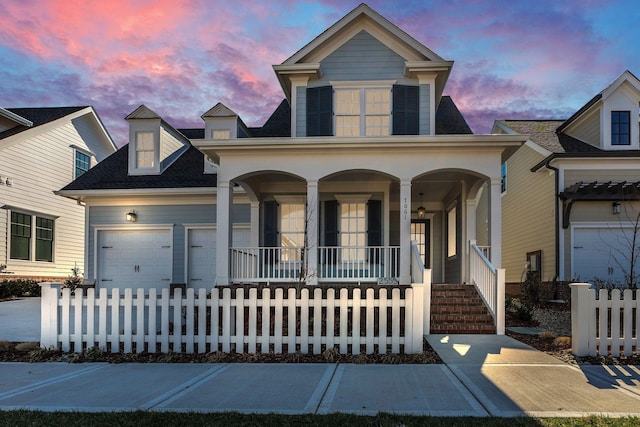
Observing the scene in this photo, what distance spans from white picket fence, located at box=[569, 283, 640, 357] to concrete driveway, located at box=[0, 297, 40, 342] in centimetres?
867

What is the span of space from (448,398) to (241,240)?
37.2 feet

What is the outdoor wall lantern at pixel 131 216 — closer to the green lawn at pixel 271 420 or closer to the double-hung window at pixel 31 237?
the double-hung window at pixel 31 237

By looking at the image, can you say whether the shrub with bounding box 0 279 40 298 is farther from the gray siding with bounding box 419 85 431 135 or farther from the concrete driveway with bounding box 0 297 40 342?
the gray siding with bounding box 419 85 431 135

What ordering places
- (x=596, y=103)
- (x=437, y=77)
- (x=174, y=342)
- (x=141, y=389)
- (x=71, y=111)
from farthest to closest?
(x=71, y=111)
(x=596, y=103)
(x=437, y=77)
(x=174, y=342)
(x=141, y=389)

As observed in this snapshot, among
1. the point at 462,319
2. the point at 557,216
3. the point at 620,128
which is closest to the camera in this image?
the point at 462,319

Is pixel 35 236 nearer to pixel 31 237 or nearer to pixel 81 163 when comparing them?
pixel 31 237

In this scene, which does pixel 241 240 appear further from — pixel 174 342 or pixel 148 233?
pixel 174 342

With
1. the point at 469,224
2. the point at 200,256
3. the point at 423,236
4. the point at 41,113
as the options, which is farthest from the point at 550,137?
the point at 41,113

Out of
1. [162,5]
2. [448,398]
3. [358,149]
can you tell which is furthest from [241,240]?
[448,398]

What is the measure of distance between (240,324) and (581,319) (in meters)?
4.96

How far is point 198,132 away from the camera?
21.0m

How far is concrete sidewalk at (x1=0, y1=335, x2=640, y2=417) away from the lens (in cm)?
496

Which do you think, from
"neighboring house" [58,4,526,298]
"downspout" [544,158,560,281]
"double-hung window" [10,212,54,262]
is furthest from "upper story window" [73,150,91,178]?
"downspout" [544,158,560,281]

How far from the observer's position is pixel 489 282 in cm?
1009
